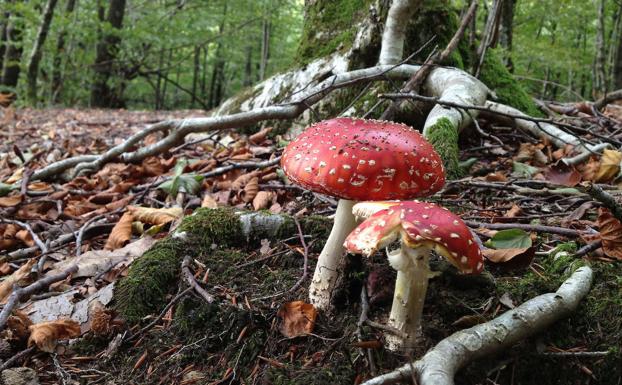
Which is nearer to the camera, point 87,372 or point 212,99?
point 87,372

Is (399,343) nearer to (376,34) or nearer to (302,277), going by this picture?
(302,277)

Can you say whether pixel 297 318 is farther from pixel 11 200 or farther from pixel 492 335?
pixel 11 200

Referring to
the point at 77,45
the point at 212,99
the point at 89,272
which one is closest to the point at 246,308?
the point at 89,272

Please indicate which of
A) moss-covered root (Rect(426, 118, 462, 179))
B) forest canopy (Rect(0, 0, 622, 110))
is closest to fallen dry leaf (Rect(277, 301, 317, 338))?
moss-covered root (Rect(426, 118, 462, 179))

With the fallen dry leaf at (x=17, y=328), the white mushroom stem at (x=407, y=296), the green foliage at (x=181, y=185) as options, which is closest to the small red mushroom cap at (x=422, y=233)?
the white mushroom stem at (x=407, y=296)

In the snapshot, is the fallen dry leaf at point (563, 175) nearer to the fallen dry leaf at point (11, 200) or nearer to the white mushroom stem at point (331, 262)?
the white mushroom stem at point (331, 262)

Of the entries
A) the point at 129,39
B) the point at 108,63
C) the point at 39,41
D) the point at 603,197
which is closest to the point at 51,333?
the point at 603,197
